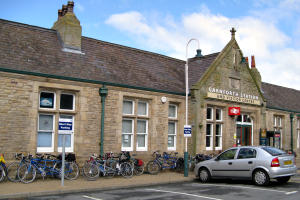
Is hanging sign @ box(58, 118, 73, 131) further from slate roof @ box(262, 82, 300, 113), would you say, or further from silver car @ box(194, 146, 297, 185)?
slate roof @ box(262, 82, 300, 113)

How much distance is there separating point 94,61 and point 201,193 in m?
8.46

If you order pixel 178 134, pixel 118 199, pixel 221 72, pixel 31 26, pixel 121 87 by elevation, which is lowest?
pixel 118 199

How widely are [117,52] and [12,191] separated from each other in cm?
997

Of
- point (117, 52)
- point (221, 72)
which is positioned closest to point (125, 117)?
point (117, 52)

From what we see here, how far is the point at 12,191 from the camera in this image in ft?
35.1

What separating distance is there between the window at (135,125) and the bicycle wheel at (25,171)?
4703 millimetres

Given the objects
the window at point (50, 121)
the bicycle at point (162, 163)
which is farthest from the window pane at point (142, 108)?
the window at point (50, 121)

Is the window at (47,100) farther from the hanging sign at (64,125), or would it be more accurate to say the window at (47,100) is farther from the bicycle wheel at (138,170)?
the bicycle wheel at (138,170)

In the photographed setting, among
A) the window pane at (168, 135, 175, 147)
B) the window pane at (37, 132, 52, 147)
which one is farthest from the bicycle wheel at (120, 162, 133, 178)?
the window pane at (168, 135, 175, 147)

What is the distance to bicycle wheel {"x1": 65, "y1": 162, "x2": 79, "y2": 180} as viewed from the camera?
45.8 ft

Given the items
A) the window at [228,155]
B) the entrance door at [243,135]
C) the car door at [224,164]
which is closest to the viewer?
the car door at [224,164]

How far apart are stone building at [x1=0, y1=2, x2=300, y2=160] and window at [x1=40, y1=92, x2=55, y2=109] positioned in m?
0.04

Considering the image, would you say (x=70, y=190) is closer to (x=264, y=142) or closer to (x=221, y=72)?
(x=221, y=72)

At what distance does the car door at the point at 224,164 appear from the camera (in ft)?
45.7
